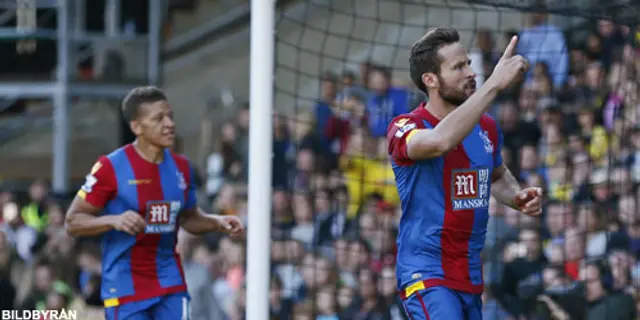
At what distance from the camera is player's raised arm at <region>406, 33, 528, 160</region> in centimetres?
517

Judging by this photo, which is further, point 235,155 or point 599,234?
point 235,155

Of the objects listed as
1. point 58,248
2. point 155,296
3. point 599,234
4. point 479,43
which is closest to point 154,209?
point 155,296

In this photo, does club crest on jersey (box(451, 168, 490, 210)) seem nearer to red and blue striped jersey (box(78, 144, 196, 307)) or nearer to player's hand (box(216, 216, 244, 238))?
player's hand (box(216, 216, 244, 238))

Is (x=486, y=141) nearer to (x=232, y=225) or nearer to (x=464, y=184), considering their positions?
(x=464, y=184)

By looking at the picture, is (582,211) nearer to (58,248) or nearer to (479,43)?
(479,43)

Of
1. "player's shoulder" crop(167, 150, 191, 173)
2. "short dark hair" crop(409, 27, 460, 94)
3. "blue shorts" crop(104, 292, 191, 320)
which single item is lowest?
"blue shorts" crop(104, 292, 191, 320)

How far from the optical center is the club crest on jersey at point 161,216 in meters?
6.97

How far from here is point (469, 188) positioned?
561cm

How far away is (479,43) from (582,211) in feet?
6.35

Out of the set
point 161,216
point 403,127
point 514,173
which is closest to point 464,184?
point 403,127

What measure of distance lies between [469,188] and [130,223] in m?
1.92

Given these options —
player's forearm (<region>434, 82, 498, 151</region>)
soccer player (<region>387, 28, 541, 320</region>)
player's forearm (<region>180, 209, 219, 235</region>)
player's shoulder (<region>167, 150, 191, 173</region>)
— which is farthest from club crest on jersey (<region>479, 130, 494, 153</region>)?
player's shoulder (<region>167, 150, 191, 173</region>)

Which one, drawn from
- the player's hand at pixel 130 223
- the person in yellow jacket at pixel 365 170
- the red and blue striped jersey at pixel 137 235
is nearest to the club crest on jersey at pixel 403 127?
the player's hand at pixel 130 223

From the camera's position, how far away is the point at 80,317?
33.7 feet
